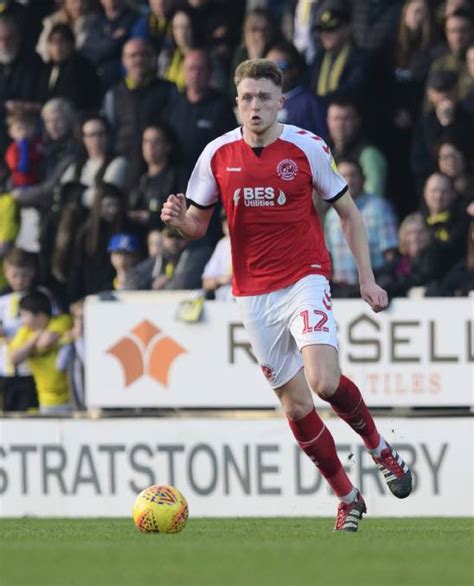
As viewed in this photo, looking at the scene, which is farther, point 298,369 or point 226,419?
point 226,419

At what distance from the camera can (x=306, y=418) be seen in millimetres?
9664

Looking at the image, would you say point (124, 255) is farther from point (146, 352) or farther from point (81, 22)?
point (81, 22)

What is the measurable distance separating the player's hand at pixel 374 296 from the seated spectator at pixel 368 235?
4662mm

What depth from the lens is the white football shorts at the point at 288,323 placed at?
940 centimetres

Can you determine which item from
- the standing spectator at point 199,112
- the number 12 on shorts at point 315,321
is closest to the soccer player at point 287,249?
the number 12 on shorts at point 315,321

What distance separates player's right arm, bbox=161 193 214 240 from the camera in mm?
9328

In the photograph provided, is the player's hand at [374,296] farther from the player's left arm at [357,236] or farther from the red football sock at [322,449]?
the red football sock at [322,449]

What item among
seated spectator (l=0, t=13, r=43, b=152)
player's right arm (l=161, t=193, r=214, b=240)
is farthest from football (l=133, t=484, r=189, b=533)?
seated spectator (l=0, t=13, r=43, b=152)

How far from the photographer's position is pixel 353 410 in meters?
9.47

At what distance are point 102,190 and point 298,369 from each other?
6.63 metres
